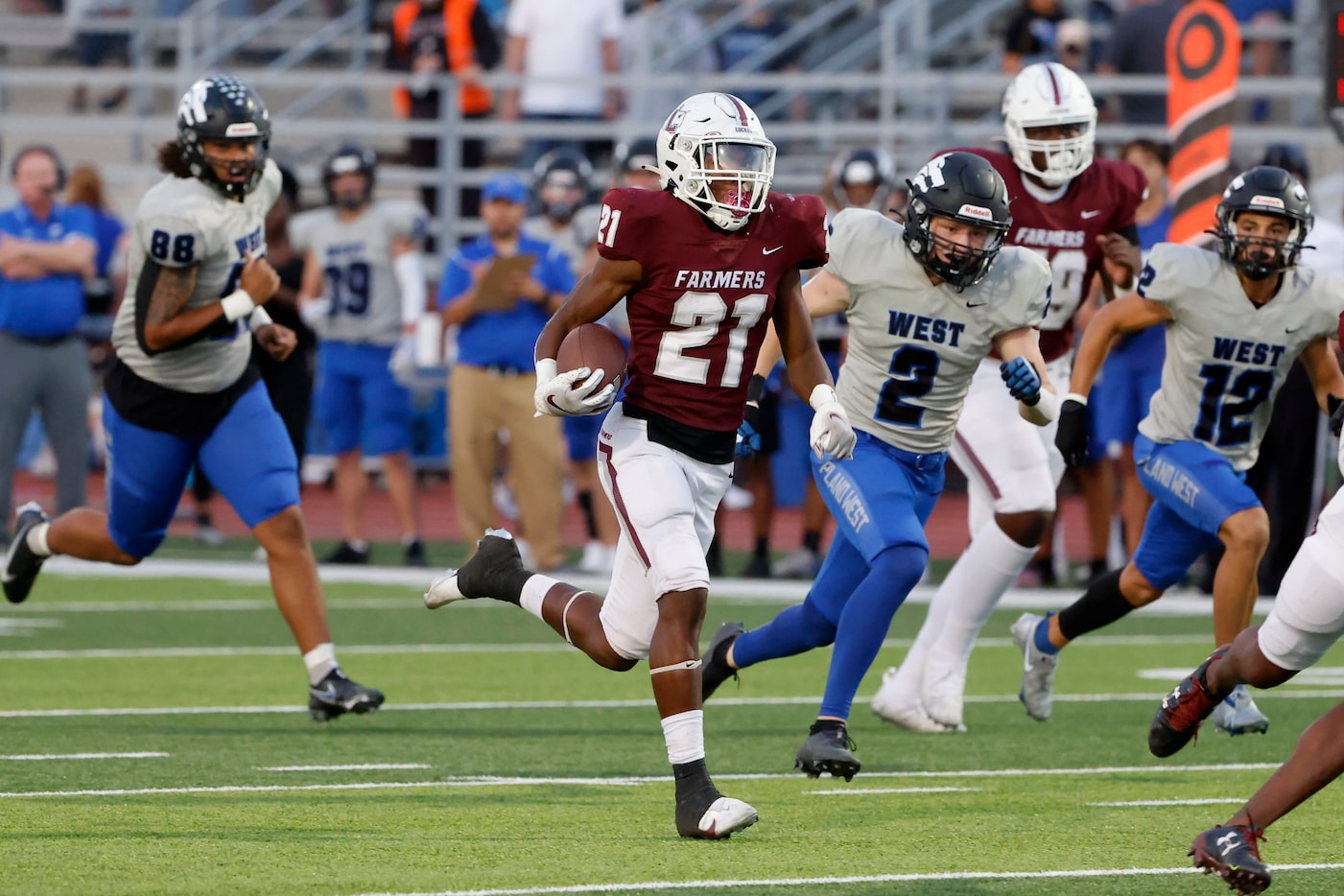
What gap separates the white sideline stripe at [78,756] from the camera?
6.04 m

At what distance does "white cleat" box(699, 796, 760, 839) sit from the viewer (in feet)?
16.0

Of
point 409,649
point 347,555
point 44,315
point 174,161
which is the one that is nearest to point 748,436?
point 174,161

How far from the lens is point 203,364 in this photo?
683 cm

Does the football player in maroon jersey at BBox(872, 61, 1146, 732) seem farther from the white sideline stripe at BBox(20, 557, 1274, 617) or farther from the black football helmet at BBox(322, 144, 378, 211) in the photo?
the black football helmet at BBox(322, 144, 378, 211)

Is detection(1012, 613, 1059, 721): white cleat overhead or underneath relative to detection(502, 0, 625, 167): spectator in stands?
underneath

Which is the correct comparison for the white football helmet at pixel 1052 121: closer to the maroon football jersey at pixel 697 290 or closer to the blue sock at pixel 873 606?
the blue sock at pixel 873 606

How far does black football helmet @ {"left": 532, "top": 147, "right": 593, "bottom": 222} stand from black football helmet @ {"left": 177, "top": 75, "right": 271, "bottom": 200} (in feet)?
15.7

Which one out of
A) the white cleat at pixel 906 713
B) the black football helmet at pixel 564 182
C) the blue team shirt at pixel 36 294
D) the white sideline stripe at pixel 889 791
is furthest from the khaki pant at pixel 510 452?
the white sideline stripe at pixel 889 791

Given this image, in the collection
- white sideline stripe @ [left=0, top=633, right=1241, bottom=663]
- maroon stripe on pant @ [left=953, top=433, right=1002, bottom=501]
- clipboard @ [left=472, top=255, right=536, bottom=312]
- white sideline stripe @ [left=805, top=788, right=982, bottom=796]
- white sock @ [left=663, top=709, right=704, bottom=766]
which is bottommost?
white sideline stripe @ [left=0, top=633, right=1241, bottom=663]

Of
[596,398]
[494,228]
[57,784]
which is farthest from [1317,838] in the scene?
[494,228]

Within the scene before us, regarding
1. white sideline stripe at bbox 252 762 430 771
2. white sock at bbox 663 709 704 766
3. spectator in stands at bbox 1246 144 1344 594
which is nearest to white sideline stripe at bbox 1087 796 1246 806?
white sock at bbox 663 709 704 766

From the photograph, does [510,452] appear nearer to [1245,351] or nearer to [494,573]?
[1245,351]

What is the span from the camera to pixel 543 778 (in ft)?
19.4

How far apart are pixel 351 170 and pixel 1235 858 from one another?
26.8ft
